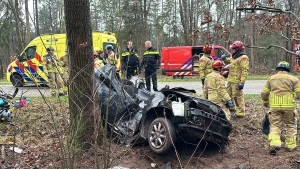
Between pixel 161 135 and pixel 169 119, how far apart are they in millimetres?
300

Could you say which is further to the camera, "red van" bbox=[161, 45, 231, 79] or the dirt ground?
"red van" bbox=[161, 45, 231, 79]

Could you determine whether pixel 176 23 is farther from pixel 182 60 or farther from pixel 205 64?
pixel 205 64

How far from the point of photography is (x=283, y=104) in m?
4.62

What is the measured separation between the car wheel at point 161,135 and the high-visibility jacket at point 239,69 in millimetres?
3049

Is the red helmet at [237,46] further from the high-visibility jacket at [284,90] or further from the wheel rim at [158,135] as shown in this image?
the wheel rim at [158,135]

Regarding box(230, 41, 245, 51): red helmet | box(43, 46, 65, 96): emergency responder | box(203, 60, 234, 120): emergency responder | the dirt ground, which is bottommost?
the dirt ground

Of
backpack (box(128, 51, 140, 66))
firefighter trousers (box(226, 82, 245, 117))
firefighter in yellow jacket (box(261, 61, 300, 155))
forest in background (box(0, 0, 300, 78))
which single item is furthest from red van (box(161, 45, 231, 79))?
firefighter in yellow jacket (box(261, 61, 300, 155))

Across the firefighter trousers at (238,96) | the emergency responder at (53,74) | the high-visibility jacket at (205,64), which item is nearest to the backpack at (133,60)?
the high-visibility jacket at (205,64)

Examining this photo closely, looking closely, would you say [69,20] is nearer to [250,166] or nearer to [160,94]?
[160,94]

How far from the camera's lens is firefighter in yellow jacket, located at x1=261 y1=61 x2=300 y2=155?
4609mm

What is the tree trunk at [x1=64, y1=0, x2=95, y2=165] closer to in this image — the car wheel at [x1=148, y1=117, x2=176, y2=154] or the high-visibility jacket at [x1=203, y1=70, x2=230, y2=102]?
the car wheel at [x1=148, y1=117, x2=176, y2=154]

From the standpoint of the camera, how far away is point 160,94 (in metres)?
4.67

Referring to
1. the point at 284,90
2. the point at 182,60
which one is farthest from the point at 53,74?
the point at 182,60

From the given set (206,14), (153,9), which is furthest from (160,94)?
(153,9)
